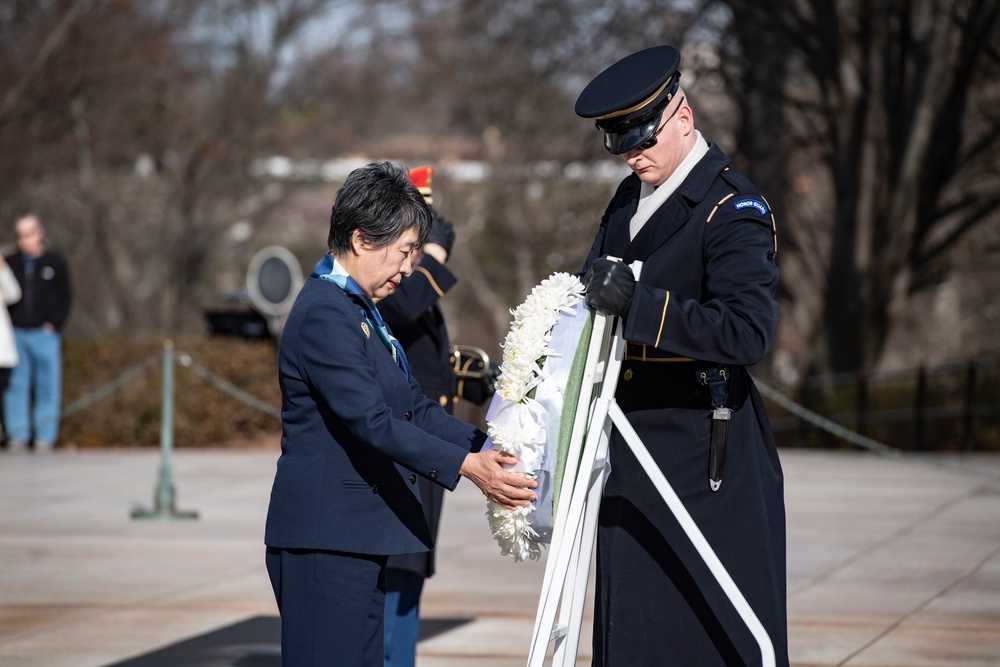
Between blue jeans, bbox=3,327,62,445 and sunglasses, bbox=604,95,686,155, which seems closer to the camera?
sunglasses, bbox=604,95,686,155

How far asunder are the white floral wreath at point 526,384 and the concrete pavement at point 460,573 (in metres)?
2.46

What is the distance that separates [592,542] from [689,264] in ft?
2.56

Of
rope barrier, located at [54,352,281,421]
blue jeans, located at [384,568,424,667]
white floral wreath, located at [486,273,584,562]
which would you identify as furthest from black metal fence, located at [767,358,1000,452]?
white floral wreath, located at [486,273,584,562]

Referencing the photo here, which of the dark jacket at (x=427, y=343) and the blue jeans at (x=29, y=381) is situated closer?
the dark jacket at (x=427, y=343)

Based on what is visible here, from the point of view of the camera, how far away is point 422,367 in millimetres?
5273

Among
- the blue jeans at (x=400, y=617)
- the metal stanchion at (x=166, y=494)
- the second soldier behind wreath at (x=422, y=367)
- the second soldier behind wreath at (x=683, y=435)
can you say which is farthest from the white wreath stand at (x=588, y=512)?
the metal stanchion at (x=166, y=494)

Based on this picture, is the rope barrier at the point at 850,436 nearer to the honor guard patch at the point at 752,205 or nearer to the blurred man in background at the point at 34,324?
the honor guard patch at the point at 752,205

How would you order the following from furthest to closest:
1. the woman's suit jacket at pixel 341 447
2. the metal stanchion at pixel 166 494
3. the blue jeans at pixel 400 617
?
the metal stanchion at pixel 166 494 → the blue jeans at pixel 400 617 → the woman's suit jacket at pixel 341 447

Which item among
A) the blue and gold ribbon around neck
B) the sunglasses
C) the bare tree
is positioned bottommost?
the blue and gold ribbon around neck

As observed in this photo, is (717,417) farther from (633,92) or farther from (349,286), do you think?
(349,286)

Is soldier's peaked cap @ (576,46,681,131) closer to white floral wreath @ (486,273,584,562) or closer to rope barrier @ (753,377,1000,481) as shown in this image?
white floral wreath @ (486,273,584,562)

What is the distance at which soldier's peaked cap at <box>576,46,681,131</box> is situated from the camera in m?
3.45

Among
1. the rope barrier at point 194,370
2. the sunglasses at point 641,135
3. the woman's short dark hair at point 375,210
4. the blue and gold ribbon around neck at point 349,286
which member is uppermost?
the sunglasses at point 641,135

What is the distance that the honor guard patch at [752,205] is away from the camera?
349cm
